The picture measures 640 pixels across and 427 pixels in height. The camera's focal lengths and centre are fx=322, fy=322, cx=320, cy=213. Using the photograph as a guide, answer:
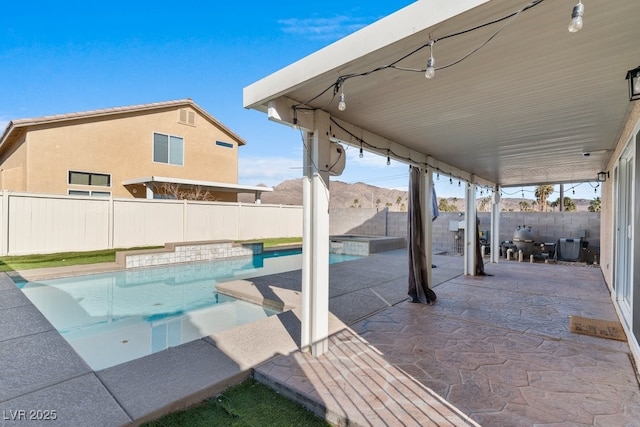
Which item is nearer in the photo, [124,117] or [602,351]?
[602,351]

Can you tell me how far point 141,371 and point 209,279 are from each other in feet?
19.3

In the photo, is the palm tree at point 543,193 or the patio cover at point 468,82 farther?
the palm tree at point 543,193

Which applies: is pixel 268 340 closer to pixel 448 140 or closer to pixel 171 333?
pixel 171 333

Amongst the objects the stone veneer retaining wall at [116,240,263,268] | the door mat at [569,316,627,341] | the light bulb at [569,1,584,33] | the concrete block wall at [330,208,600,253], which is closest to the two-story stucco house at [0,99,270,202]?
the stone veneer retaining wall at [116,240,263,268]

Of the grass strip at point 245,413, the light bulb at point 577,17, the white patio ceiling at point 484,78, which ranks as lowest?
Result: the grass strip at point 245,413

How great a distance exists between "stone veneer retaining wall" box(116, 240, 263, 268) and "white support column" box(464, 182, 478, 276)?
759 cm

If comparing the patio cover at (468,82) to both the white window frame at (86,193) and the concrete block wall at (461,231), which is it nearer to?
the concrete block wall at (461,231)

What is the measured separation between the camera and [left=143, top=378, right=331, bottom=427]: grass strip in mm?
2541

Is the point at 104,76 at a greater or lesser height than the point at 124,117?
greater

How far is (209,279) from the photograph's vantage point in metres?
8.89

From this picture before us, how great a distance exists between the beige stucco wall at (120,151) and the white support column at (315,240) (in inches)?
520

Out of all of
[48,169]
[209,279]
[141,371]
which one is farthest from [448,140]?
[48,169]

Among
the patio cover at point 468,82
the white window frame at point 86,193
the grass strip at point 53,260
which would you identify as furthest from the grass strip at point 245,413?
the white window frame at point 86,193

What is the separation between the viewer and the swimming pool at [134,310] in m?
4.65
